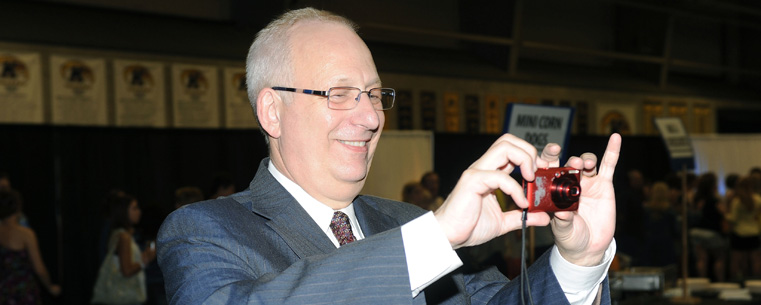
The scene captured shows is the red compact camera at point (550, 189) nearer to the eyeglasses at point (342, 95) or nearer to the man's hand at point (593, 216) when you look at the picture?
the man's hand at point (593, 216)

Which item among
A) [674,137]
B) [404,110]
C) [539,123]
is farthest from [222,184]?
[404,110]

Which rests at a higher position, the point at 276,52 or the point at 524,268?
the point at 276,52

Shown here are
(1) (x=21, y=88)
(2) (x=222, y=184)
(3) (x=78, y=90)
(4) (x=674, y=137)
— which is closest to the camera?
(2) (x=222, y=184)

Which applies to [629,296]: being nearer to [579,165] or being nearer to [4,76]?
[579,165]

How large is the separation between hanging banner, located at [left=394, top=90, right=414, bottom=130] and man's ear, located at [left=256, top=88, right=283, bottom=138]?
28.4ft

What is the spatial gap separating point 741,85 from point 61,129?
14.5 m

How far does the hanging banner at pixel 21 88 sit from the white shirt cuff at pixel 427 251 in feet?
21.1

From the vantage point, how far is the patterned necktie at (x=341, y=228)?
1.49m

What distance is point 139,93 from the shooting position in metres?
7.68

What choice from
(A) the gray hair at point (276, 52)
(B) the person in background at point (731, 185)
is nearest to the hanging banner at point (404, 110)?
(B) the person in background at point (731, 185)

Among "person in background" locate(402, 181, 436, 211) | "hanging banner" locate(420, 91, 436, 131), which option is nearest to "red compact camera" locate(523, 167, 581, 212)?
"person in background" locate(402, 181, 436, 211)

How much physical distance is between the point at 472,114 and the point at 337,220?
996cm

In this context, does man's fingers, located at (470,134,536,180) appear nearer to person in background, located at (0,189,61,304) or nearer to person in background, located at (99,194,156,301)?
person in background, located at (99,194,156,301)

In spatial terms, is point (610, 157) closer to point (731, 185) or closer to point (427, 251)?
point (427, 251)
